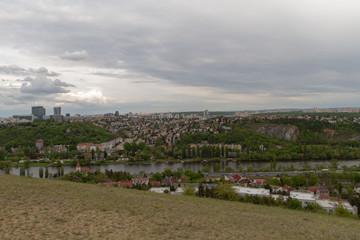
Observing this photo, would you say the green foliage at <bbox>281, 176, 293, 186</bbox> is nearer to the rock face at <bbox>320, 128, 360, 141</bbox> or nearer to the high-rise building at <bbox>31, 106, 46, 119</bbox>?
the rock face at <bbox>320, 128, 360, 141</bbox>

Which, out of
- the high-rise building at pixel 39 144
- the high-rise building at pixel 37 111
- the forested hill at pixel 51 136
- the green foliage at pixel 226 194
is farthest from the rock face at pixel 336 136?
the high-rise building at pixel 37 111

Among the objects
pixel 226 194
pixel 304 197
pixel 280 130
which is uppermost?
pixel 280 130

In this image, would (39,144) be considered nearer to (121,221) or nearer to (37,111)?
(121,221)

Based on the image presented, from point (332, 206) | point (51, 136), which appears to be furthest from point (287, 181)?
point (51, 136)

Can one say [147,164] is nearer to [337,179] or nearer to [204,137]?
[204,137]

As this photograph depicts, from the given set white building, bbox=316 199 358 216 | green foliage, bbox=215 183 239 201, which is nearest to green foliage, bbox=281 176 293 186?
white building, bbox=316 199 358 216

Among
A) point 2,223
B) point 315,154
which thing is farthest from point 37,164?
point 315,154
